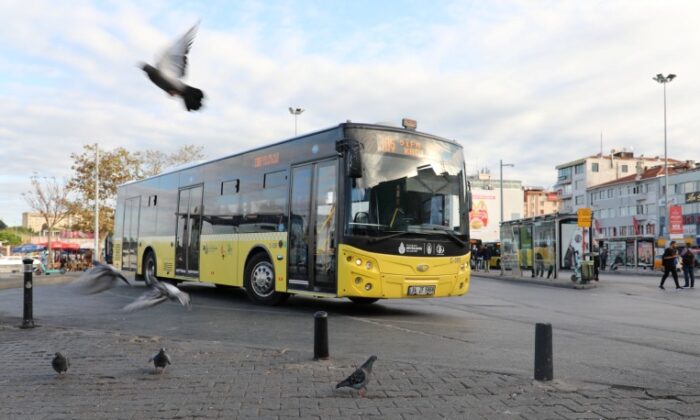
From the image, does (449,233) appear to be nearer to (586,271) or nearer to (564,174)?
(586,271)

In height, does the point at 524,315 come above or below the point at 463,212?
below

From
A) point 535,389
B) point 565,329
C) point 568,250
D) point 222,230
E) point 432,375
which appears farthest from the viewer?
point 568,250

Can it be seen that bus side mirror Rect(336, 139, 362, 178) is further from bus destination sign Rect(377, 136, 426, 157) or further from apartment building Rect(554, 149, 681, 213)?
apartment building Rect(554, 149, 681, 213)

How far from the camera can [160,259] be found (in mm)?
16047

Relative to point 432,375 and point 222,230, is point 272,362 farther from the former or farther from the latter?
point 222,230

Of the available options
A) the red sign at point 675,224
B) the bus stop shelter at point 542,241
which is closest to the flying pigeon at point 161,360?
the bus stop shelter at point 542,241

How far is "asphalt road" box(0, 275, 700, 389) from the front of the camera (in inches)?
255

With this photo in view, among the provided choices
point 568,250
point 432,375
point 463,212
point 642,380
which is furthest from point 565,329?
point 568,250

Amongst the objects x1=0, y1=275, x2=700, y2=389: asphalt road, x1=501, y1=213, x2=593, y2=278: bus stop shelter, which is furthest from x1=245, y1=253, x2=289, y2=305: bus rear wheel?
x1=501, y1=213, x2=593, y2=278: bus stop shelter

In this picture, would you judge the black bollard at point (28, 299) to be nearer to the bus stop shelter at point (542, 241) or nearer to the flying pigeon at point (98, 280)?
the flying pigeon at point (98, 280)

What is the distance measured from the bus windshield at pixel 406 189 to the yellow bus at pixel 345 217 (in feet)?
0.06

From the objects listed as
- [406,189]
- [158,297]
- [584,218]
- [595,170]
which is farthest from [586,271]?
[595,170]

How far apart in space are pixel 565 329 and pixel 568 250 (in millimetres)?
24660

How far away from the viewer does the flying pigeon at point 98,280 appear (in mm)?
4473
